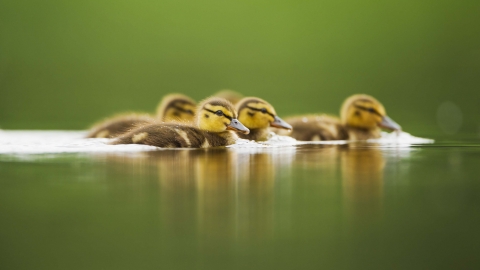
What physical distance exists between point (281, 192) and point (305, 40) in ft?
22.4

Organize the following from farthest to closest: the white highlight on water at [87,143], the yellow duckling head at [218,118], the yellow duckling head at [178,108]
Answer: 1. the yellow duckling head at [178,108]
2. the yellow duckling head at [218,118]
3. the white highlight on water at [87,143]

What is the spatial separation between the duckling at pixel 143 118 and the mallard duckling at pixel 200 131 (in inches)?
13.7

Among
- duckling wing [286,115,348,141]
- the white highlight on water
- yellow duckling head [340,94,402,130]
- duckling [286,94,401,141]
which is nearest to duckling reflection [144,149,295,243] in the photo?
the white highlight on water

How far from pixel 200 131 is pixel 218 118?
14cm

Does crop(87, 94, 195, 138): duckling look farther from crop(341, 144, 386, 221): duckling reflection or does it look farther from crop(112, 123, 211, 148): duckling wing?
crop(341, 144, 386, 221): duckling reflection

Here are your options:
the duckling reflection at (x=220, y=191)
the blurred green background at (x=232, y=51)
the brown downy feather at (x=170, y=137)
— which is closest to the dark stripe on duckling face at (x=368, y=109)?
the brown downy feather at (x=170, y=137)

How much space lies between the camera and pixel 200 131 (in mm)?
3865

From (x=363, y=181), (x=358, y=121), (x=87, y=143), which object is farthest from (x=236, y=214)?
(x=358, y=121)

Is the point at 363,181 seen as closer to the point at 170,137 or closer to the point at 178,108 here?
the point at 170,137

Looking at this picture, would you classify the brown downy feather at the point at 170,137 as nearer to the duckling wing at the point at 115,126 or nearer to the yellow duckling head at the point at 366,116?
the duckling wing at the point at 115,126

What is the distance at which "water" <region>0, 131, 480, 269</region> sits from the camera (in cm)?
148

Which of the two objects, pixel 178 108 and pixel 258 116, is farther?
pixel 178 108

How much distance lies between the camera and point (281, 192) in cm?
219

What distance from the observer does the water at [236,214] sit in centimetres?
148
